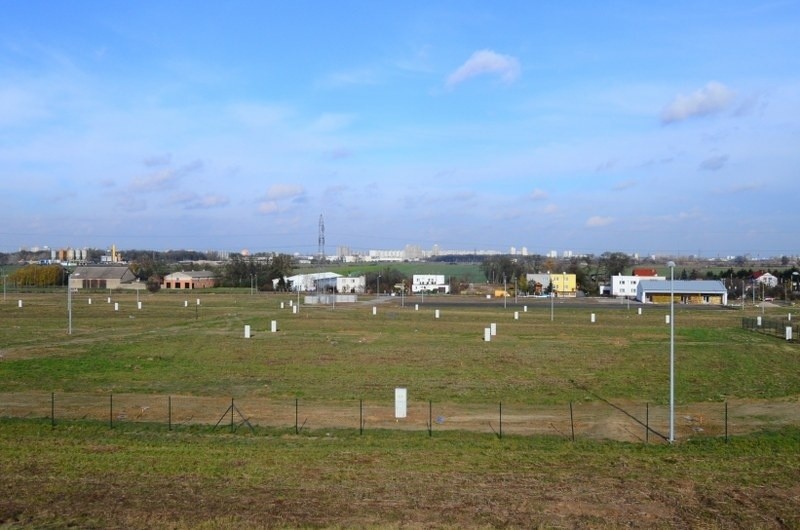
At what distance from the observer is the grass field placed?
52.9 ft

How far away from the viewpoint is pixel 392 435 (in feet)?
78.4

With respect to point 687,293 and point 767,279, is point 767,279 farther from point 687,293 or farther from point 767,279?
point 687,293

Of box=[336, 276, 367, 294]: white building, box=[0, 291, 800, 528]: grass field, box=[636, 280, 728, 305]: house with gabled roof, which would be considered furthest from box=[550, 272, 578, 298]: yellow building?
box=[0, 291, 800, 528]: grass field

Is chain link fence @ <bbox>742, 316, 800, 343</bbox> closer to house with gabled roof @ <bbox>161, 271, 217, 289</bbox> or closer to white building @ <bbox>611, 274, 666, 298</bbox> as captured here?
white building @ <bbox>611, 274, 666, 298</bbox>

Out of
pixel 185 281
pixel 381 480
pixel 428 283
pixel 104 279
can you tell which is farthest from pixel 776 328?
pixel 104 279

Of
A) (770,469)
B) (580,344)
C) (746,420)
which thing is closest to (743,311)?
(580,344)

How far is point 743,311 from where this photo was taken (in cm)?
9912

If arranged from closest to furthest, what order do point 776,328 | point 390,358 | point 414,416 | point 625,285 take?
1. point 414,416
2. point 390,358
3. point 776,328
4. point 625,285

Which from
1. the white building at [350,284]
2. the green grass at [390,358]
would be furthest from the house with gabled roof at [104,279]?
the green grass at [390,358]

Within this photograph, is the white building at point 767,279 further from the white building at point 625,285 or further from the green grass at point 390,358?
the green grass at point 390,358

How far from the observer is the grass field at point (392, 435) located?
52.9ft

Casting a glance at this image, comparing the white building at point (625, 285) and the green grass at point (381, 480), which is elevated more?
the white building at point (625, 285)

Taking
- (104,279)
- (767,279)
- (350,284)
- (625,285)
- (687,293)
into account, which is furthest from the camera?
(350,284)

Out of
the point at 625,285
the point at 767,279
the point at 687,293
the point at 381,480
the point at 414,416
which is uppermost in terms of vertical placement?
the point at 767,279
